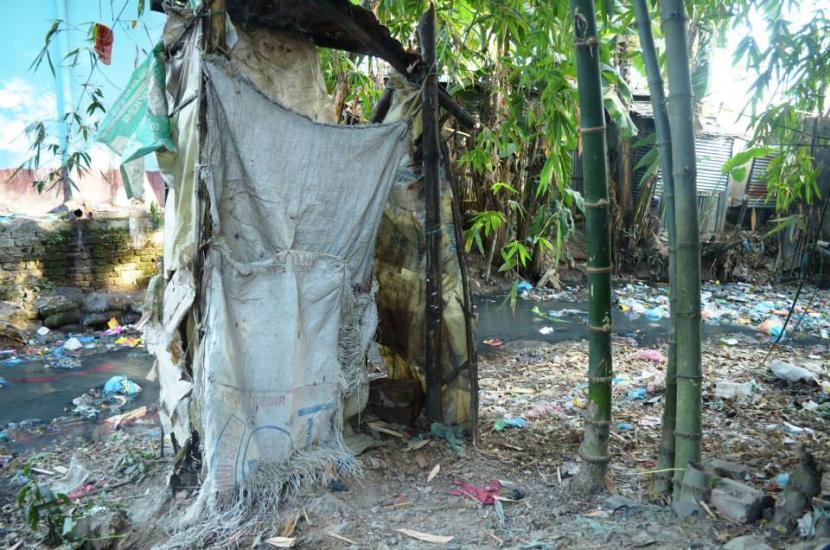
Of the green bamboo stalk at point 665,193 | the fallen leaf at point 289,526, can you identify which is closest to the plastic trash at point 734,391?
the green bamboo stalk at point 665,193

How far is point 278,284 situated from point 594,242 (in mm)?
1334

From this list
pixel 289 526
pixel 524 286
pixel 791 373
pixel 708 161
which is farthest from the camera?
pixel 708 161

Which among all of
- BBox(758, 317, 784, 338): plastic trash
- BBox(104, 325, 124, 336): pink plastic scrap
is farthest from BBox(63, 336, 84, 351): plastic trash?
BBox(758, 317, 784, 338): plastic trash

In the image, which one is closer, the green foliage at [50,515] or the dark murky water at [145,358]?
the green foliage at [50,515]

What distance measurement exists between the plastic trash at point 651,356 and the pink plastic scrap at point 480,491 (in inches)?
121

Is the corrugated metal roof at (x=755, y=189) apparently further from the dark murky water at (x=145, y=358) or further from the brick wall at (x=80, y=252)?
the brick wall at (x=80, y=252)

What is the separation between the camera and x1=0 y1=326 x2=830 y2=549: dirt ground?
2.28m

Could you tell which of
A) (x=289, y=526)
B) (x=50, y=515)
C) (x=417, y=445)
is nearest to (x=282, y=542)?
(x=289, y=526)

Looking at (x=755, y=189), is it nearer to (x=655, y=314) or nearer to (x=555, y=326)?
(x=655, y=314)

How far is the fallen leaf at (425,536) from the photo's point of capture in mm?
2289

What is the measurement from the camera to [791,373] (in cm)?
443

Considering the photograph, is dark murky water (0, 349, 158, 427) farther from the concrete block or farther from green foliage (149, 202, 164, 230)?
the concrete block

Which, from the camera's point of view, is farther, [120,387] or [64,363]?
[64,363]

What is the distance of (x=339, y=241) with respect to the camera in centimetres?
288
